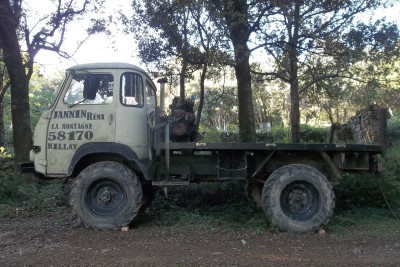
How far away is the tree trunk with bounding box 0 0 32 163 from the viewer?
421 inches

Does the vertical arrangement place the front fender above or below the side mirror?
below

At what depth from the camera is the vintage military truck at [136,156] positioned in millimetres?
6797

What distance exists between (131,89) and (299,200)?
3.36m

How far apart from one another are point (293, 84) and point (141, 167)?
358 inches

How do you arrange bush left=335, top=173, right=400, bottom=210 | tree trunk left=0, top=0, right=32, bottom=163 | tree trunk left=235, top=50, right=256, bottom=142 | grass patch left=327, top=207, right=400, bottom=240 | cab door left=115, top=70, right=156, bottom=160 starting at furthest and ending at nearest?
tree trunk left=235, top=50, right=256, bottom=142 → tree trunk left=0, top=0, right=32, bottom=163 → bush left=335, top=173, right=400, bottom=210 → cab door left=115, top=70, right=156, bottom=160 → grass patch left=327, top=207, right=400, bottom=240

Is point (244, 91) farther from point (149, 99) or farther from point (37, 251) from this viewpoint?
point (37, 251)

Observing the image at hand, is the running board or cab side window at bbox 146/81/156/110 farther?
cab side window at bbox 146/81/156/110

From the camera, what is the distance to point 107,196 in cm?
698

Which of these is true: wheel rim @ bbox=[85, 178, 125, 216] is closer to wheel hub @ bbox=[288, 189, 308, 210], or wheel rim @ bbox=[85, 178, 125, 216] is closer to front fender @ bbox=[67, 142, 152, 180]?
front fender @ bbox=[67, 142, 152, 180]

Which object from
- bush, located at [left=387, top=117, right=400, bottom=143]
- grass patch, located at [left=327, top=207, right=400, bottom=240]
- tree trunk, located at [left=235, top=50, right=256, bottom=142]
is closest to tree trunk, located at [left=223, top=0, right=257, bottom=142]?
tree trunk, located at [left=235, top=50, right=256, bottom=142]

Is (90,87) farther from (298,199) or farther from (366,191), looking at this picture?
(366,191)

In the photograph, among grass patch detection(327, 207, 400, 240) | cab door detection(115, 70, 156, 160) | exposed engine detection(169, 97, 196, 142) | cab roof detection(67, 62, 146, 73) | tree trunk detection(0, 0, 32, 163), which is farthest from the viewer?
tree trunk detection(0, 0, 32, 163)

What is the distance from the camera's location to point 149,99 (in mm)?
7672

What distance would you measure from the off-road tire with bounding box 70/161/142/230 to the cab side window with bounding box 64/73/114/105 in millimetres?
1073
